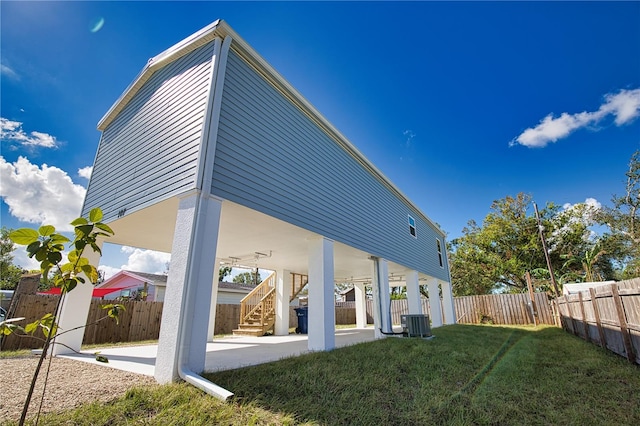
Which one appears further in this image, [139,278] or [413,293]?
[139,278]

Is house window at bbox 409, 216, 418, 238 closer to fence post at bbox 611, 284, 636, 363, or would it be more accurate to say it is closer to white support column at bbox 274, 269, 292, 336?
white support column at bbox 274, 269, 292, 336

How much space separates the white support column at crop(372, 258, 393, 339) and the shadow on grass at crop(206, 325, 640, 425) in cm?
292

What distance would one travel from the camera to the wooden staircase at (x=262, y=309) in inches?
437

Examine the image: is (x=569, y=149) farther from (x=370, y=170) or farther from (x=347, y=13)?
(x=347, y=13)

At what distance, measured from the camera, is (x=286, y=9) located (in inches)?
282

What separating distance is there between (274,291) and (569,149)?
1823 centimetres

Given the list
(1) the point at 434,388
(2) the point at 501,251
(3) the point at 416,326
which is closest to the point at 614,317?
(3) the point at 416,326

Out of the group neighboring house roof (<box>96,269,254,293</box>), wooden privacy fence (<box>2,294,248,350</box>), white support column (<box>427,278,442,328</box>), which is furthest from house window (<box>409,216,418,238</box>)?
neighboring house roof (<box>96,269,254,293</box>)

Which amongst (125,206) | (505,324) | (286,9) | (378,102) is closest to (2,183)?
(125,206)

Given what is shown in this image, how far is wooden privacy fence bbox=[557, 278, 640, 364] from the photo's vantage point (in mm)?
5168

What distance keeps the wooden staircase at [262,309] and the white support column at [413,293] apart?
454 centimetres

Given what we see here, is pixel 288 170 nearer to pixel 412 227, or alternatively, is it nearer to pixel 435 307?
pixel 412 227

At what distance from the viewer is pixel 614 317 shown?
6.01 metres

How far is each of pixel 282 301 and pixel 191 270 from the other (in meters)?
8.01
